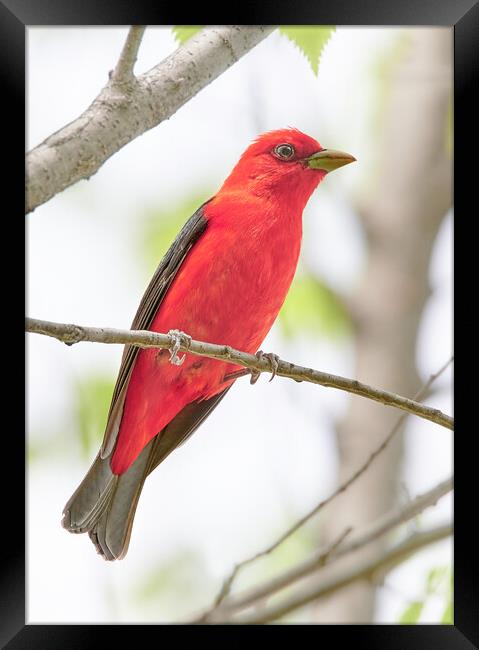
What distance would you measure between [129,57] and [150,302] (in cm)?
97

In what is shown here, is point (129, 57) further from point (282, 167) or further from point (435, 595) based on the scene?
point (435, 595)

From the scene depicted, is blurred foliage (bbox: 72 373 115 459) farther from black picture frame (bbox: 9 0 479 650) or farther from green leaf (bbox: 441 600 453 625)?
green leaf (bbox: 441 600 453 625)

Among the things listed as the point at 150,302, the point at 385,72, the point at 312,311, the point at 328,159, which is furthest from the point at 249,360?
the point at 385,72

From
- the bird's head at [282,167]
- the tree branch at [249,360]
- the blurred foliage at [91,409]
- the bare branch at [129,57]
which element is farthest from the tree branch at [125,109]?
the blurred foliage at [91,409]

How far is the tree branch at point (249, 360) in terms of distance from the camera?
2.34 m

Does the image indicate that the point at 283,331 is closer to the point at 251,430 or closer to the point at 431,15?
the point at 251,430

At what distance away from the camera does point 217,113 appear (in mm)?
3148

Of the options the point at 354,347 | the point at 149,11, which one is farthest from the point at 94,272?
the point at 354,347

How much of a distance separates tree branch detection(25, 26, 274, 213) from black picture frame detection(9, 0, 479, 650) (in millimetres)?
222

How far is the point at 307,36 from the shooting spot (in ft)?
9.75

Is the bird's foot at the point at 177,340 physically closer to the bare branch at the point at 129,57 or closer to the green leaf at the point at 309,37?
the bare branch at the point at 129,57

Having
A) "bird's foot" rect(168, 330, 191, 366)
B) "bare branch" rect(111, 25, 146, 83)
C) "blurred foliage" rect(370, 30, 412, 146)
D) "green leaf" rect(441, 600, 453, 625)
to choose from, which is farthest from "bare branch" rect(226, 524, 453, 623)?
"bare branch" rect(111, 25, 146, 83)
